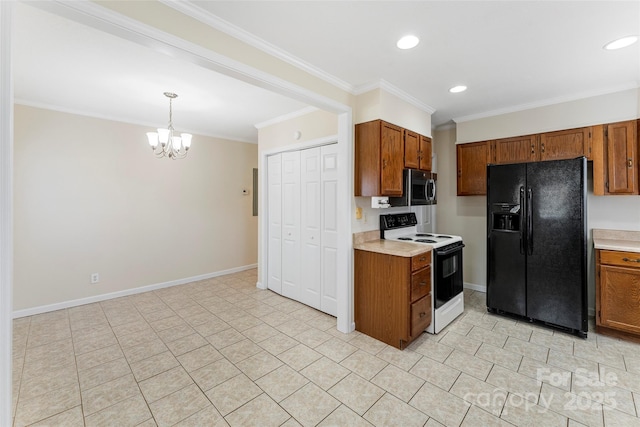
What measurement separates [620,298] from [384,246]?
7.74ft

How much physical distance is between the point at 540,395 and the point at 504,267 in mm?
1506

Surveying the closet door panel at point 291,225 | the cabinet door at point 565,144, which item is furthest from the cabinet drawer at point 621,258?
the closet door panel at point 291,225

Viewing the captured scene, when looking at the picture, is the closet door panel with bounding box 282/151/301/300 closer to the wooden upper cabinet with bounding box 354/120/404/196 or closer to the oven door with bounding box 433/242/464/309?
the wooden upper cabinet with bounding box 354/120/404/196

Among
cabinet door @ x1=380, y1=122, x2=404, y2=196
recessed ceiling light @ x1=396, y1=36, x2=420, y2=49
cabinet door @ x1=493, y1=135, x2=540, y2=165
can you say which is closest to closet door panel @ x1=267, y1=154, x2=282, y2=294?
cabinet door @ x1=380, y1=122, x2=404, y2=196

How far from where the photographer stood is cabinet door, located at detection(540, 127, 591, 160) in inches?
125

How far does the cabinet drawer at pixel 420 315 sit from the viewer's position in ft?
8.55

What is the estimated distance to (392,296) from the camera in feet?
8.80

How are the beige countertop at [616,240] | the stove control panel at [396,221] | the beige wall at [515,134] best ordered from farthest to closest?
the stove control panel at [396,221]
the beige wall at [515,134]
the beige countertop at [616,240]

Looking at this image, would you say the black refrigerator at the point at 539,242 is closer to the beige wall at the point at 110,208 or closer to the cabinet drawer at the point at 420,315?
the cabinet drawer at the point at 420,315

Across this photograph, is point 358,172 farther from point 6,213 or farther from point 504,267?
point 6,213

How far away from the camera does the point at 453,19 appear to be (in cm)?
191

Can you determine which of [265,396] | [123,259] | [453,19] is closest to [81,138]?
[123,259]

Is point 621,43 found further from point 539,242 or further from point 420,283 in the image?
point 420,283

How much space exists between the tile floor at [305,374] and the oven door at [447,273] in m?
0.38
